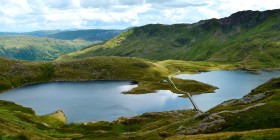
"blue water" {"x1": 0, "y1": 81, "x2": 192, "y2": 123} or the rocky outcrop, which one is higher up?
the rocky outcrop

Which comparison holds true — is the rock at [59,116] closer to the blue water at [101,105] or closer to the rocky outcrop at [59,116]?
the rocky outcrop at [59,116]

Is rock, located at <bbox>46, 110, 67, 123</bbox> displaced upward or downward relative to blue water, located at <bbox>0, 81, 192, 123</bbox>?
upward

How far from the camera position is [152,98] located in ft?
635

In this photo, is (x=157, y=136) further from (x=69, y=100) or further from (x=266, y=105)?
(x=69, y=100)

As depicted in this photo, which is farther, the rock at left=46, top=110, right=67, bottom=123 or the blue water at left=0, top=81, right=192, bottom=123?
the blue water at left=0, top=81, right=192, bottom=123

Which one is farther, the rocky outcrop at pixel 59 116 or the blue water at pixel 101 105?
the blue water at pixel 101 105

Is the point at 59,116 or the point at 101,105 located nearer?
the point at 59,116

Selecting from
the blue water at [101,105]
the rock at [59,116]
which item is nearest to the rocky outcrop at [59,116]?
the rock at [59,116]

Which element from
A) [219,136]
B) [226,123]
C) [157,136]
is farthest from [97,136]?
[219,136]

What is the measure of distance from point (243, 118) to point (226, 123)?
400cm

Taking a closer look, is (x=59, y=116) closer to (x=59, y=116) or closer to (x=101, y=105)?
(x=59, y=116)

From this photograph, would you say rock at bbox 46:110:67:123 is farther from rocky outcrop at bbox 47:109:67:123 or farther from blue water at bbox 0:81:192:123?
blue water at bbox 0:81:192:123

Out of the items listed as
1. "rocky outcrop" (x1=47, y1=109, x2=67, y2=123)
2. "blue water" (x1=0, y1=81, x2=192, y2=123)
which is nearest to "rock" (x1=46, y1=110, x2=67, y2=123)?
"rocky outcrop" (x1=47, y1=109, x2=67, y2=123)

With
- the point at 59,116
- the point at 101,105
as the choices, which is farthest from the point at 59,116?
the point at 101,105
